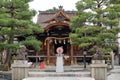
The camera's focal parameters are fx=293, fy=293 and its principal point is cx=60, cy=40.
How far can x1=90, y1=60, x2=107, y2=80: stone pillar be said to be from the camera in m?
15.5

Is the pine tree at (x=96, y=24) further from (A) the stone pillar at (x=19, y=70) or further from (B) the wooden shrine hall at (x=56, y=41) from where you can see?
(A) the stone pillar at (x=19, y=70)

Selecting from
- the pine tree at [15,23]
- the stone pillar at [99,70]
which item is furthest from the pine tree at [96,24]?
the stone pillar at [99,70]

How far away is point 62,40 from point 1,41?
8500mm

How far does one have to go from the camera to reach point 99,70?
15594 millimetres

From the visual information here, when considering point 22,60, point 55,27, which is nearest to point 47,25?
point 55,27

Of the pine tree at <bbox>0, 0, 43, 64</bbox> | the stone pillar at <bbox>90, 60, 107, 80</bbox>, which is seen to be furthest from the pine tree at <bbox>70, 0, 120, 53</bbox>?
the stone pillar at <bbox>90, 60, 107, 80</bbox>

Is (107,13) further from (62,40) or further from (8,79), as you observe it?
(8,79)

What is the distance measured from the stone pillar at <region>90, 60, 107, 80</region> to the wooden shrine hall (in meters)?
11.4

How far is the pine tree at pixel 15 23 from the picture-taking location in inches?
814

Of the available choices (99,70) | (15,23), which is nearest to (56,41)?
(15,23)

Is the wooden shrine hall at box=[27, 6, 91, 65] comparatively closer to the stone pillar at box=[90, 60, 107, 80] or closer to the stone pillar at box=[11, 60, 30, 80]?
the stone pillar at box=[90, 60, 107, 80]

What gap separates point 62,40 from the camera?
93.5 ft

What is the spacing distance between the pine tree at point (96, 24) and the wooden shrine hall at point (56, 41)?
4.63 metres

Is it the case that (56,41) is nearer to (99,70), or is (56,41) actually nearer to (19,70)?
(19,70)
